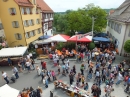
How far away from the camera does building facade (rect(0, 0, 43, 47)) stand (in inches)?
870

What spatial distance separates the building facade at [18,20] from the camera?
22109 millimetres

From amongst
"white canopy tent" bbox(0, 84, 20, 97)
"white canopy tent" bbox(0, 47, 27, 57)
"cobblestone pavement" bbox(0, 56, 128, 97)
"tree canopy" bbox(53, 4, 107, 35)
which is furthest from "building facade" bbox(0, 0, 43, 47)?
"white canopy tent" bbox(0, 84, 20, 97)

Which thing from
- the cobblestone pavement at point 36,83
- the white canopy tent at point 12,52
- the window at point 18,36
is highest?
the window at point 18,36

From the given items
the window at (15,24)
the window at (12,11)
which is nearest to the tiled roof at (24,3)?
the window at (12,11)

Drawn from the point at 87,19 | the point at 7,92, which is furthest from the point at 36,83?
the point at 87,19

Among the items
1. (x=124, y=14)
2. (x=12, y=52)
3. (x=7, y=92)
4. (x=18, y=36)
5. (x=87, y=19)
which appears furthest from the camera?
(x=87, y=19)

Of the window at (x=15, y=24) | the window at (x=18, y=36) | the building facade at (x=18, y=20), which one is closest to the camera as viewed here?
the building facade at (x=18, y=20)

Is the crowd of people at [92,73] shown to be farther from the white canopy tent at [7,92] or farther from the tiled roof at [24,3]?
the tiled roof at [24,3]

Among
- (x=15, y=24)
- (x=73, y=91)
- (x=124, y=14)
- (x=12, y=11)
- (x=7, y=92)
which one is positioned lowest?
(x=73, y=91)

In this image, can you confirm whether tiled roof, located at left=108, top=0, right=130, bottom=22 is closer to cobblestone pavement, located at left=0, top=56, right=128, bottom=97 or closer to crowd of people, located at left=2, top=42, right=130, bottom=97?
crowd of people, located at left=2, top=42, right=130, bottom=97

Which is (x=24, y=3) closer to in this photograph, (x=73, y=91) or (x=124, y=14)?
(x=124, y=14)

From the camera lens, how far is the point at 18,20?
74.8ft

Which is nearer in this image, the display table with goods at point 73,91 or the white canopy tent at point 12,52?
the display table with goods at point 73,91

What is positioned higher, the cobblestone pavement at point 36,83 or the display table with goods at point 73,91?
the display table with goods at point 73,91
